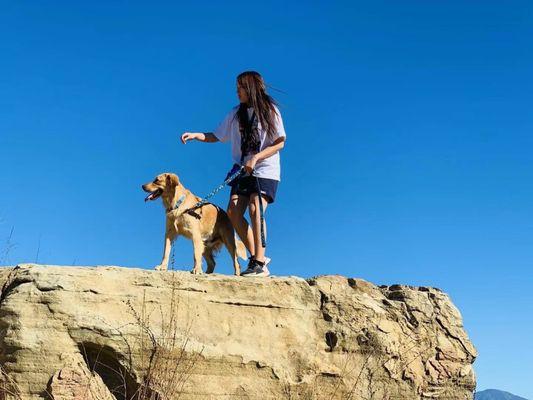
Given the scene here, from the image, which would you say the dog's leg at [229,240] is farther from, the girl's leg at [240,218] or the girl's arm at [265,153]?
the girl's arm at [265,153]

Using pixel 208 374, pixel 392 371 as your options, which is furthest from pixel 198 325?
pixel 392 371

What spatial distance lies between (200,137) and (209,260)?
146 cm

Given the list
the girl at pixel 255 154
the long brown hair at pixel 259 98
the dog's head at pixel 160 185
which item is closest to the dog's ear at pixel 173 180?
the dog's head at pixel 160 185

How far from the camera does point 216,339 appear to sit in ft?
20.4

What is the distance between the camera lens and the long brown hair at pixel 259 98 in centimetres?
705

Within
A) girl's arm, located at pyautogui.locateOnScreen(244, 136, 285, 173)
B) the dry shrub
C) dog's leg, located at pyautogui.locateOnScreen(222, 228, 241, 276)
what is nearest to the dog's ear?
dog's leg, located at pyautogui.locateOnScreen(222, 228, 241, 276)

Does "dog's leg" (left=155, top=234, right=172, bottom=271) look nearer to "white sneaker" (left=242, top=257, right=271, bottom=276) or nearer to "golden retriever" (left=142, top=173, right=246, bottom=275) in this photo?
"golden retriever" (left=142, top=173, right=246, bottom=275)

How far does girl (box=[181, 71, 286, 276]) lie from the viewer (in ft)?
23.0

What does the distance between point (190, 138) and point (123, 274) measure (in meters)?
1.79

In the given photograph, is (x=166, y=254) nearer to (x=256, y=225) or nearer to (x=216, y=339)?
(x=256, y=225)

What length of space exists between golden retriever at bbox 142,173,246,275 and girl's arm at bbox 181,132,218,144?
17.9 inches

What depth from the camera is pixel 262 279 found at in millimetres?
6688

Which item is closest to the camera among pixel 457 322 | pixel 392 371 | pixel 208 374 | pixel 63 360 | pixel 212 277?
pixel 63 360

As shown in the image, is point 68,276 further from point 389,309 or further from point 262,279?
point 389,309
